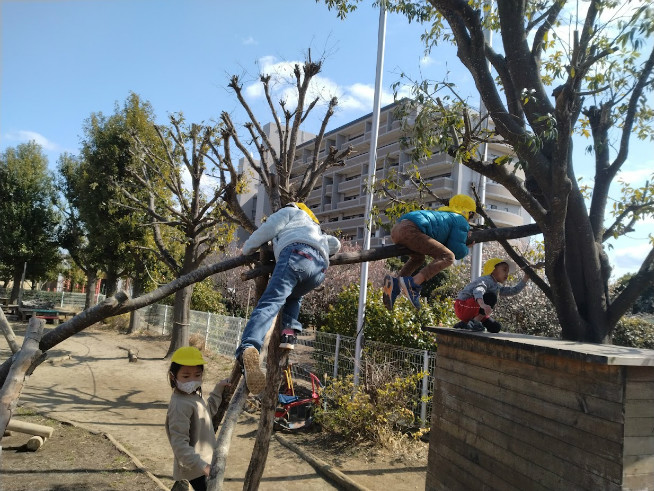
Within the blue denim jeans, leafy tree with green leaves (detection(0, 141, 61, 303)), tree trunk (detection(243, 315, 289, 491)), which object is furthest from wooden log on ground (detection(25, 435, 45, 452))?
leafy tree with green leaves (detection(0, 141, 61, 303))

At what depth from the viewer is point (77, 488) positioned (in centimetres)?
534

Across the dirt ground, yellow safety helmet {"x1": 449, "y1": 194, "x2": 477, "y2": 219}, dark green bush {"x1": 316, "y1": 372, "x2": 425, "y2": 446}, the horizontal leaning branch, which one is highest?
yellow safety helmet {"x1": 449, "y1": 194, "x2": 477, "y2": 219}

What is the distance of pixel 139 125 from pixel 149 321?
336 inches

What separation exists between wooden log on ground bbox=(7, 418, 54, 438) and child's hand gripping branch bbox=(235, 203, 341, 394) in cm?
480

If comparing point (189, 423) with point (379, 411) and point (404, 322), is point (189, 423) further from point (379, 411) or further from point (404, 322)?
point (404, 322)

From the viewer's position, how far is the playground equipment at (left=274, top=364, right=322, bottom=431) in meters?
8.06

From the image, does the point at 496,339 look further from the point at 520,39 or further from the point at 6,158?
the point at 6,158

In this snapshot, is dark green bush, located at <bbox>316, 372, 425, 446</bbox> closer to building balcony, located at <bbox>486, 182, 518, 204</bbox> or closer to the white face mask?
the white face mask

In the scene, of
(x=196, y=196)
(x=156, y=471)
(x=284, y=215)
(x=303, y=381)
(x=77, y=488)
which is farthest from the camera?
(x=196, y=196)

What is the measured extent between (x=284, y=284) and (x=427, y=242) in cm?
148

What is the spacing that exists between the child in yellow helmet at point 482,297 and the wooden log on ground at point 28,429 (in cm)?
585

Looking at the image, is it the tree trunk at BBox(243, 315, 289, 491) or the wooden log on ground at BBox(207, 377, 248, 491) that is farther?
the tree trunk at BBox(243, 315, 289, 491)

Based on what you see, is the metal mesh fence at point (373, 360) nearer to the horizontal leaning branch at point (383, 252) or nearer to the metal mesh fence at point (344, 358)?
the metal mesh fence at point (344, 358)

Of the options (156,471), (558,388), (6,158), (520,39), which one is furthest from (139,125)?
(558,388)
